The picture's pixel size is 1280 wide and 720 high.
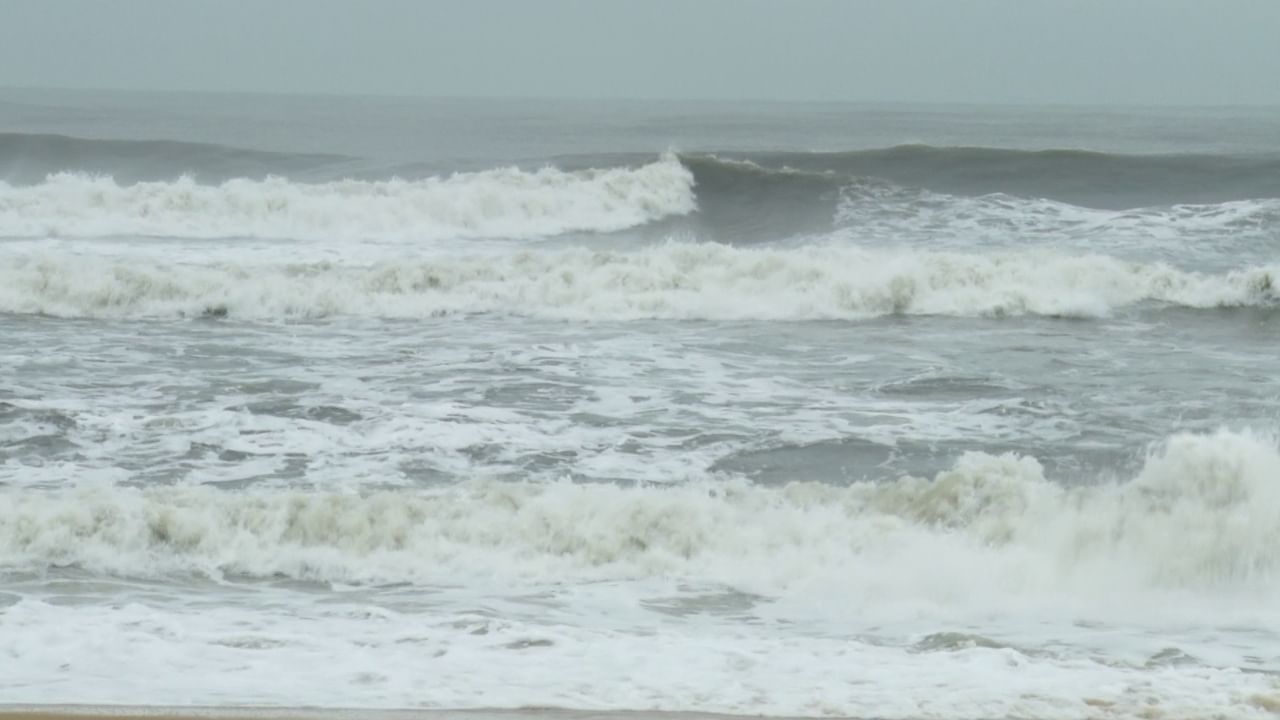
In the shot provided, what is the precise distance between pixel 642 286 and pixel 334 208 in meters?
8.75

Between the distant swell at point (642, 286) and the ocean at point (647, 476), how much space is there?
67 mm

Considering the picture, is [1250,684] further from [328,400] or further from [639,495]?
[328,400]

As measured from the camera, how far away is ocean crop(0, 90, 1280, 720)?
17.1 feet

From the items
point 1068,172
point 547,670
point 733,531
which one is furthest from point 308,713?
point 1068,172

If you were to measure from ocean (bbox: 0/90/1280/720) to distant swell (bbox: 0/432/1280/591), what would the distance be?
0.08 feet

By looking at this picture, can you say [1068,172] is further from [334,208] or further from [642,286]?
[642,286]

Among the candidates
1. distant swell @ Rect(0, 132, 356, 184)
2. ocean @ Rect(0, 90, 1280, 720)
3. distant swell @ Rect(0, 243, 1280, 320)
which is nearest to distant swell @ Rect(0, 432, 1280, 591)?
ocean @ Rect(0, 90, 1280, 720)

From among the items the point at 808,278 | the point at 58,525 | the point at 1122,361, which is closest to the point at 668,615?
the point at 58,525

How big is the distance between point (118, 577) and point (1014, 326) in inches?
412

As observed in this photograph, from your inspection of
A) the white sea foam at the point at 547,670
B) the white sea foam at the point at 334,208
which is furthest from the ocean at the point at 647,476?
the white sea foam at the point at 334,208

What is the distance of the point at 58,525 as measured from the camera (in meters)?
6.93

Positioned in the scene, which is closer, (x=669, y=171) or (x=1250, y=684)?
(x=1250, y=684)

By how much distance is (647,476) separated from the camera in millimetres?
8359

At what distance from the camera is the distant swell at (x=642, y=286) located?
→ 606 inches
